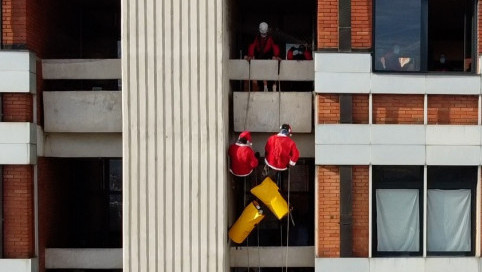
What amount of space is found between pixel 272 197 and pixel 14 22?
18.9 feet

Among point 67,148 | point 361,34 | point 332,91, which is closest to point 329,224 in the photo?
point 332,91

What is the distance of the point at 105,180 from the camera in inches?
495

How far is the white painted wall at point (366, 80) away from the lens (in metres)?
9.95

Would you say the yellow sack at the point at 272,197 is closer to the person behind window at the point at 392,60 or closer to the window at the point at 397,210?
the window at the point at 397,210

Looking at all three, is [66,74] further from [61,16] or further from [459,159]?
[459,159]

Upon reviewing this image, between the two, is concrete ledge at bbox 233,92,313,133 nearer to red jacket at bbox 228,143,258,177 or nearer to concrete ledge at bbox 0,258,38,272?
red jacket at bbox 228,143,258,177

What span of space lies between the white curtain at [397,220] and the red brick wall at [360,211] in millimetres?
313

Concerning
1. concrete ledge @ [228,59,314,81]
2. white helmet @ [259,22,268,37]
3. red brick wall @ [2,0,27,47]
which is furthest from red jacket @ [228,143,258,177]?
red brick wall @ [2,0,27,47]

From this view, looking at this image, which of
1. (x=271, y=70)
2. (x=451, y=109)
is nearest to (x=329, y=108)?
(x=271, y=70)

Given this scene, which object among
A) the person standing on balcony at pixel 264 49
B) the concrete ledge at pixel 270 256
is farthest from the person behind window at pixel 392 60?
the concrete ledge at pixel 270 256

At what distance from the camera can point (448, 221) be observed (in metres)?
10.4

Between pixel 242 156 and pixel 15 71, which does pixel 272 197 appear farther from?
pixel 15 71

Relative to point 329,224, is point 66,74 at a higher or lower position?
higher

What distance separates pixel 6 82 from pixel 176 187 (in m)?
3.68
